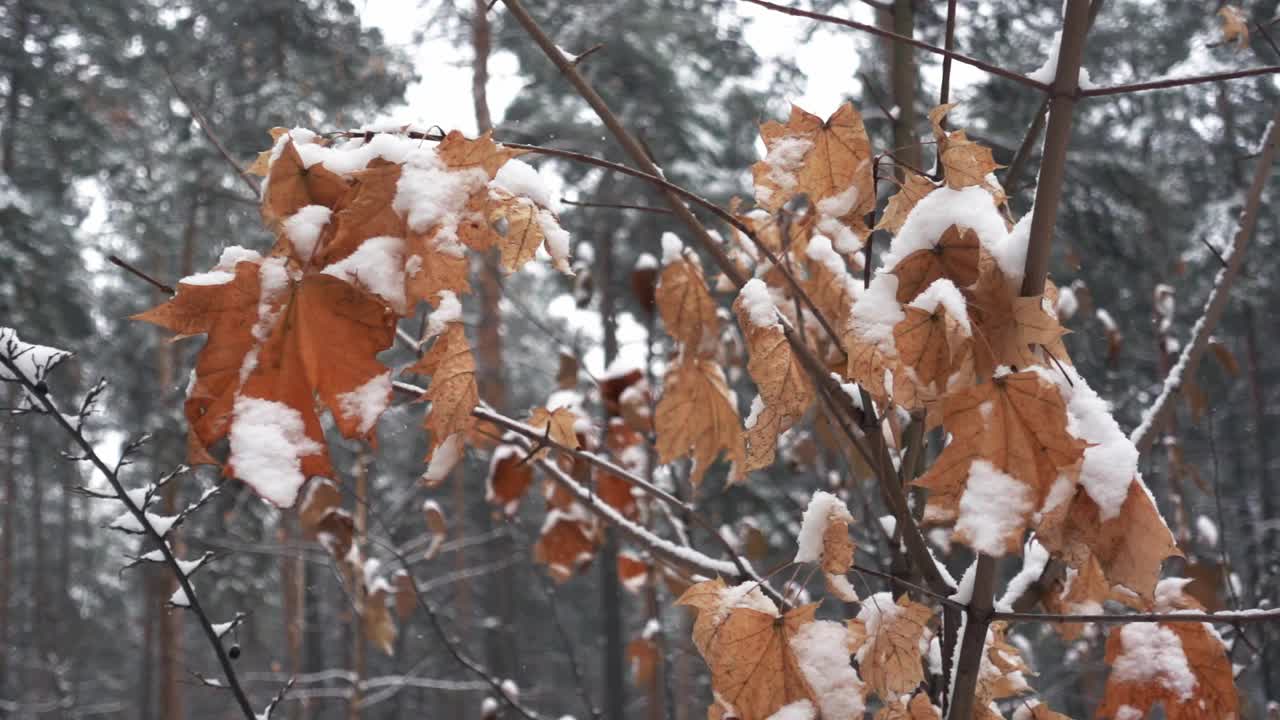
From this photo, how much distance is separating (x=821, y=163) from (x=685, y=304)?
535 mm

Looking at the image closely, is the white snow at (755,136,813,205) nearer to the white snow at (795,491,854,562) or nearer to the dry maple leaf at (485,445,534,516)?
the white snow at (795,491,854,562)

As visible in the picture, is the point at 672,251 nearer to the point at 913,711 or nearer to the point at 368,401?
the point at 913,711

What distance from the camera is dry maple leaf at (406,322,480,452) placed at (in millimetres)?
1047

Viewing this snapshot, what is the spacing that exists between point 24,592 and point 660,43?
19.7 metres

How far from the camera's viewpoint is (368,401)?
0.71 meters

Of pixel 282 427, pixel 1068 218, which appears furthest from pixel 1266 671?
pixel 1068 218

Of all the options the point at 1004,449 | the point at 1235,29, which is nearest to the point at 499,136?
the point at 1235,29

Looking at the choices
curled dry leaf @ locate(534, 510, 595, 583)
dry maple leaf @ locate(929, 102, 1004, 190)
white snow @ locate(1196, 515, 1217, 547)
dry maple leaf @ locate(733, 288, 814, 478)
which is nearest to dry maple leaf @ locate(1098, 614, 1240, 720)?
dry maple leaf @ locate(733, 288, 814, 478)

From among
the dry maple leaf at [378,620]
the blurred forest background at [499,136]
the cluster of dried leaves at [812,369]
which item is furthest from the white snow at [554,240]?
the blurred forest background at [499,136]

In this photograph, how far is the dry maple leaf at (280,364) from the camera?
0.68 m

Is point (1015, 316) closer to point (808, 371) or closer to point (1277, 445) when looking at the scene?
point (808, 371)

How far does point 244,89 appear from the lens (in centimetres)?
966

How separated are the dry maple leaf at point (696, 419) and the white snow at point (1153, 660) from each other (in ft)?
2.03

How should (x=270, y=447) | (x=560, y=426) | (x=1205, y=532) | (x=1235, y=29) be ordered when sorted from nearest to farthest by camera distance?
(x=270, y=447) < (x=560, y=426) < (x=1235, y=29) < (x=1205, y=532)
